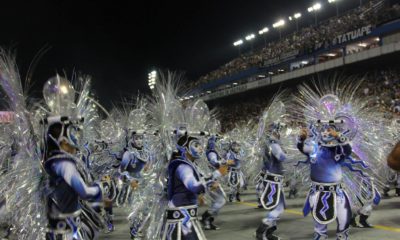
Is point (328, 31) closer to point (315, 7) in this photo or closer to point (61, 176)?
point (315, 7)

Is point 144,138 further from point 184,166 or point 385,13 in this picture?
point 385,13

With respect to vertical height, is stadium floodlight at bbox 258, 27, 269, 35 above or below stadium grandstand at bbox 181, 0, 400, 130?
above

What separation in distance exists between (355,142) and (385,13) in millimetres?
17849

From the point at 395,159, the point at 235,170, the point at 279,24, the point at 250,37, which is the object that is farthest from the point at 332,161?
the point at 250,37

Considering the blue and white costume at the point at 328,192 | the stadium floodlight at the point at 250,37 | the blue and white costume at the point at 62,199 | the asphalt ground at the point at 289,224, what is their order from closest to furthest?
the blue and white costume at the point at 62,199
the blue and white costume at the point at 328,192
the asphalt ground at the point at 289,224
the stadium floodlight at the point at 250,37

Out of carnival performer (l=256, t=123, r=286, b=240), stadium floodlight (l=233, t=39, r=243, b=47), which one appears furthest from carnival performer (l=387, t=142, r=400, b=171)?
stadium floodlight (l=233, t=39, r=243, b=47)

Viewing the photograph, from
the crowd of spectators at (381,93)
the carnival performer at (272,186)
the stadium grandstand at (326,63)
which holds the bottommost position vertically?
the carnival performer at (272,186)

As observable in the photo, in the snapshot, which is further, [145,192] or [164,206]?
[145,192]

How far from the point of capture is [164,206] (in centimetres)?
482

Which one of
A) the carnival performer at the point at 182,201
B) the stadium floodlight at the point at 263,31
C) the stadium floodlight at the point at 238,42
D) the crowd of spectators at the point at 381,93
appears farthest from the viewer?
the stadium floodlight at the point at 238,42

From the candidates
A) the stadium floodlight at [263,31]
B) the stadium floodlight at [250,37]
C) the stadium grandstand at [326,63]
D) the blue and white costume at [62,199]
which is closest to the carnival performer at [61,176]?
the blue and white costume at [62,199]

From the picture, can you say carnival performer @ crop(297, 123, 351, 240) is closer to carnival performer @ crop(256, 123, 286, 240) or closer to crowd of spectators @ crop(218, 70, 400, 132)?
carnival performer @ crop(256, 123, 286, 240)

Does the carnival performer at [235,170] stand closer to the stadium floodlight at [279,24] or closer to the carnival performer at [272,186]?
the carnival performer at [272,186]

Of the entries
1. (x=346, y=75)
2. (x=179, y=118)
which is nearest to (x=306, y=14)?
(x=346, y=75)
